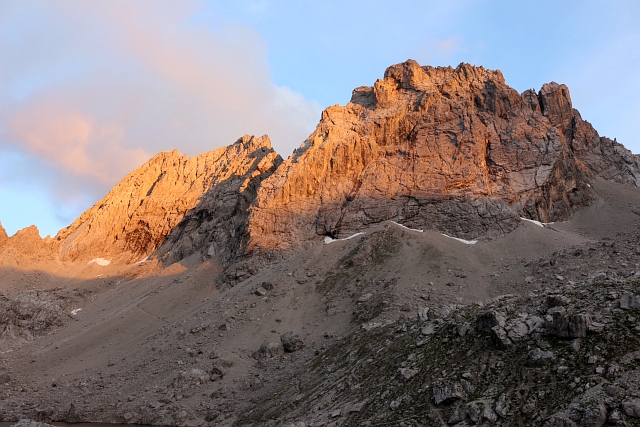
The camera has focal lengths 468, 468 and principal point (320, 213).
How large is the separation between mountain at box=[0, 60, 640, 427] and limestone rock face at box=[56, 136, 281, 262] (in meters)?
0.49

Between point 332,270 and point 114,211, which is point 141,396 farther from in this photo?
point 114,211

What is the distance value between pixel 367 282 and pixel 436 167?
21748 millimetres

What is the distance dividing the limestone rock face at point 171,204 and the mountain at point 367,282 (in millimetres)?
490

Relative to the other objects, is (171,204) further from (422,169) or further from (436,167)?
(436,167)

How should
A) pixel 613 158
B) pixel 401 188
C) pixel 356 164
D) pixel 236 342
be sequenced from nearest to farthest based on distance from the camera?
pixel 236 342
pixel 401 188
pixel 356 164
pixel 613 158

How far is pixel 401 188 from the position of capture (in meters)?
57.4

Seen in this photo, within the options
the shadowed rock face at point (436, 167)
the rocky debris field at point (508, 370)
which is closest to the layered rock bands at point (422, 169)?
the shadowed rock face at point (436, 167)

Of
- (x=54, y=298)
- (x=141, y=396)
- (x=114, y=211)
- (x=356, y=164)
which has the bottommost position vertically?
(x=141, y=396)

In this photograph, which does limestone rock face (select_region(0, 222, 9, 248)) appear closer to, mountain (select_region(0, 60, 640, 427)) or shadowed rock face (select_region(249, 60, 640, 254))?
mountain (select_region(0, 60, 640, 427))

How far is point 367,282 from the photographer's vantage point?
42562mm

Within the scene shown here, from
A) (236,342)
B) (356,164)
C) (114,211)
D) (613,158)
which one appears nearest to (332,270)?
(236,342)

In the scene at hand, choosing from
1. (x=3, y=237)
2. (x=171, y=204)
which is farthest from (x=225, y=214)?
(x=3, y=237)

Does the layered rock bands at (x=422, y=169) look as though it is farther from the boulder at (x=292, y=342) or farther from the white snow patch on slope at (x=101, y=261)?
the boulder at (x=292, y=342)

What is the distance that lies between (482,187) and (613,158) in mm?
30291
